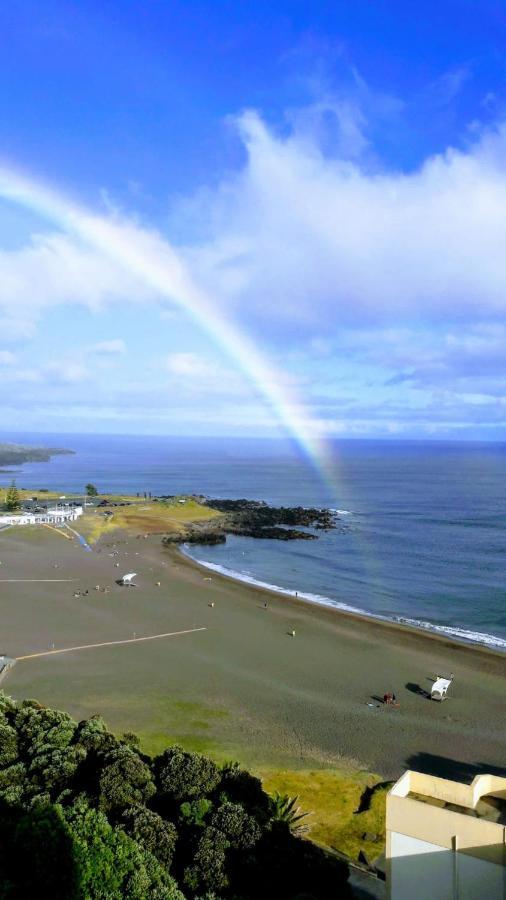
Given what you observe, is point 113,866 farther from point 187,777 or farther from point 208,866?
point 187,777

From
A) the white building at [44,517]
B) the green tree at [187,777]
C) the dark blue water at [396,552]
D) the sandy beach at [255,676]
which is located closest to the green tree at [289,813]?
the green tree at [187,777]

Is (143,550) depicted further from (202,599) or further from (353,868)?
(353,868)

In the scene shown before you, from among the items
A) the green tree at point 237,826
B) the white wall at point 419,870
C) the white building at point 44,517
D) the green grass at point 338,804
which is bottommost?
the green grass at point 338,804

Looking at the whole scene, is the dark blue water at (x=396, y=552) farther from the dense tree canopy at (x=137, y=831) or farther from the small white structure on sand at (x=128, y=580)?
the dense tree canopy at (x=137, y=831)

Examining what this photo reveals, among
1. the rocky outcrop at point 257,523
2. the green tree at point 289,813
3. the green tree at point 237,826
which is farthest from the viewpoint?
the rocky outcrop at point 257,523

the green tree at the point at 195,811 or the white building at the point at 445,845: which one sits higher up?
the white building at the point at 445,845

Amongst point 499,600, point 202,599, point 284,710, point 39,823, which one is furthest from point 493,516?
point 39,823

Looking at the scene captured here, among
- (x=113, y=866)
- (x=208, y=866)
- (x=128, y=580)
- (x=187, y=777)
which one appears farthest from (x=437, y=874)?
(x=128, y=580)
